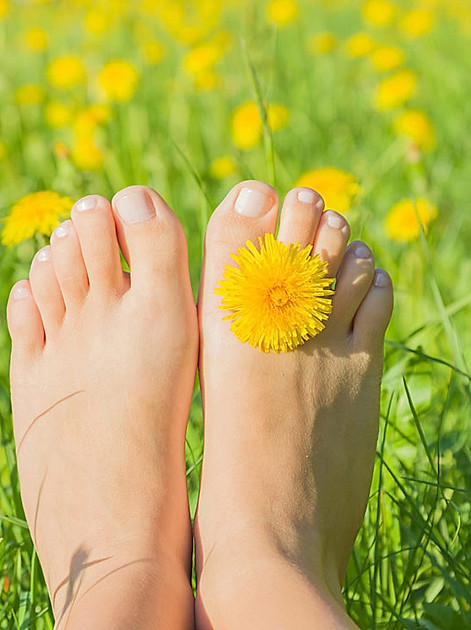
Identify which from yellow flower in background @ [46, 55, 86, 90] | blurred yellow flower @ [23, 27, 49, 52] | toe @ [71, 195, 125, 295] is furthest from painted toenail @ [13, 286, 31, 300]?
blurred yellow flower @ [23, 27, 49, 52]

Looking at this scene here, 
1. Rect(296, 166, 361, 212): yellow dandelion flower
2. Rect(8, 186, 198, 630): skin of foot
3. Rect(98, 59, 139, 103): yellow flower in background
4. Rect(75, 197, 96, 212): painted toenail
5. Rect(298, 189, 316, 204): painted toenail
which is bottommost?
Rect(8, 186, 198, 630): skin of foot

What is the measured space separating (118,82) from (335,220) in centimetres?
98

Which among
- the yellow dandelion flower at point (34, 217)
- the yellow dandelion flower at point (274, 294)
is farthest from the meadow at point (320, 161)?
the yellow dandelion flower at point (274, 294)

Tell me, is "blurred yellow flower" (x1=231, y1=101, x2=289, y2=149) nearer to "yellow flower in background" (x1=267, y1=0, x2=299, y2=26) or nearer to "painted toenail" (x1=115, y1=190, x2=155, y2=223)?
"yellow flower in background" (x1=267, y1=0, x2=299, y2=26)

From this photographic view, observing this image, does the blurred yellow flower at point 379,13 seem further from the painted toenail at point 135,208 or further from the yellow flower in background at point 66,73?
the painted toenail at point 135,208

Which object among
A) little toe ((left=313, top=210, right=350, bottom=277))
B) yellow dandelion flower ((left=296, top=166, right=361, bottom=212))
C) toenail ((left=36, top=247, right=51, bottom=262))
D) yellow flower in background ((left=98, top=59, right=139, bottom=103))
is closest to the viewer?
little toe ((left=313, top=210, right=350, bottom=277))

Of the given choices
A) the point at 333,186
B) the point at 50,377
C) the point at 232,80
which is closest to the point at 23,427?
the point at 50,377

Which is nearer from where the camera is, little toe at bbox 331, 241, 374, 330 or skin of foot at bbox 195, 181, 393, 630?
skin of foot at bbox 195, 181, 393, 630

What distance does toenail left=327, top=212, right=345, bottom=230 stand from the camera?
3.53 ft

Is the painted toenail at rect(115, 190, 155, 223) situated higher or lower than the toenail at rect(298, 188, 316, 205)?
lower

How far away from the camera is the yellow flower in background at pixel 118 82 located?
1887mm

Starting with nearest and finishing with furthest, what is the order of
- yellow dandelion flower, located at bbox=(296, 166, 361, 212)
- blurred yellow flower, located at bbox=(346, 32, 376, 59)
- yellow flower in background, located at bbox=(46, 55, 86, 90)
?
yellow dandelion flower, located at bbox=(296, 166, 361, 212)
yellow flower in background, located at bbox=(46, 55, 86, 90)
blurred yellow flower, located at bbox=(346, 32, 376, 59)

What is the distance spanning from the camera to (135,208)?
3.60ft

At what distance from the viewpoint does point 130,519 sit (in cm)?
93
